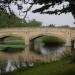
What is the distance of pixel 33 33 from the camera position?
5512 cm

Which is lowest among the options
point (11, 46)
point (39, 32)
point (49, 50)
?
point (11, 46)

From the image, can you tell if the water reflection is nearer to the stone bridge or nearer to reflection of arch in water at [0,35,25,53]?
the stone bridge

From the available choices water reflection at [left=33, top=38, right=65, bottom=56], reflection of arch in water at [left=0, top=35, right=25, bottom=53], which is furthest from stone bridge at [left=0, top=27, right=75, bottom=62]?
water reflection at [left=33, top=38, right=65, bottom=56]

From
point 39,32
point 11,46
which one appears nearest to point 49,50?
point 39,32

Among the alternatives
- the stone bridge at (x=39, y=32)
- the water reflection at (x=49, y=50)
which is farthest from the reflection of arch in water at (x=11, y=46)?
the water reflection at (x=49, y=50)

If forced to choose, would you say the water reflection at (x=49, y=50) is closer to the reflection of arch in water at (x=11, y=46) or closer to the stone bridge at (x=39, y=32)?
the stone bridge at (x=39, y=32)

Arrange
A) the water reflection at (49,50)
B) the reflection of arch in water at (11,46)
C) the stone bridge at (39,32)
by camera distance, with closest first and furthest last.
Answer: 1. the water reflection at (49,50)
2. the reflection of arch in water at (11,46)
3. the stone bridge at (39,32)

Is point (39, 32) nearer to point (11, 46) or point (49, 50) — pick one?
point (11, 46)

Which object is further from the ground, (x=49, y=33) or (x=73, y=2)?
(x=73, y=2)

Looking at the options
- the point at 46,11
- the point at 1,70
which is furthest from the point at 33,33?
the point at 46,11

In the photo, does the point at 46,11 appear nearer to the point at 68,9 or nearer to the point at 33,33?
the point at 68,9

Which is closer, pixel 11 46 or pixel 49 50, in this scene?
pixel 49 50

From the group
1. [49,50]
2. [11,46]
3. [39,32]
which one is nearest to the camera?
[49,50]

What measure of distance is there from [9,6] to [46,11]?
1919 mm
